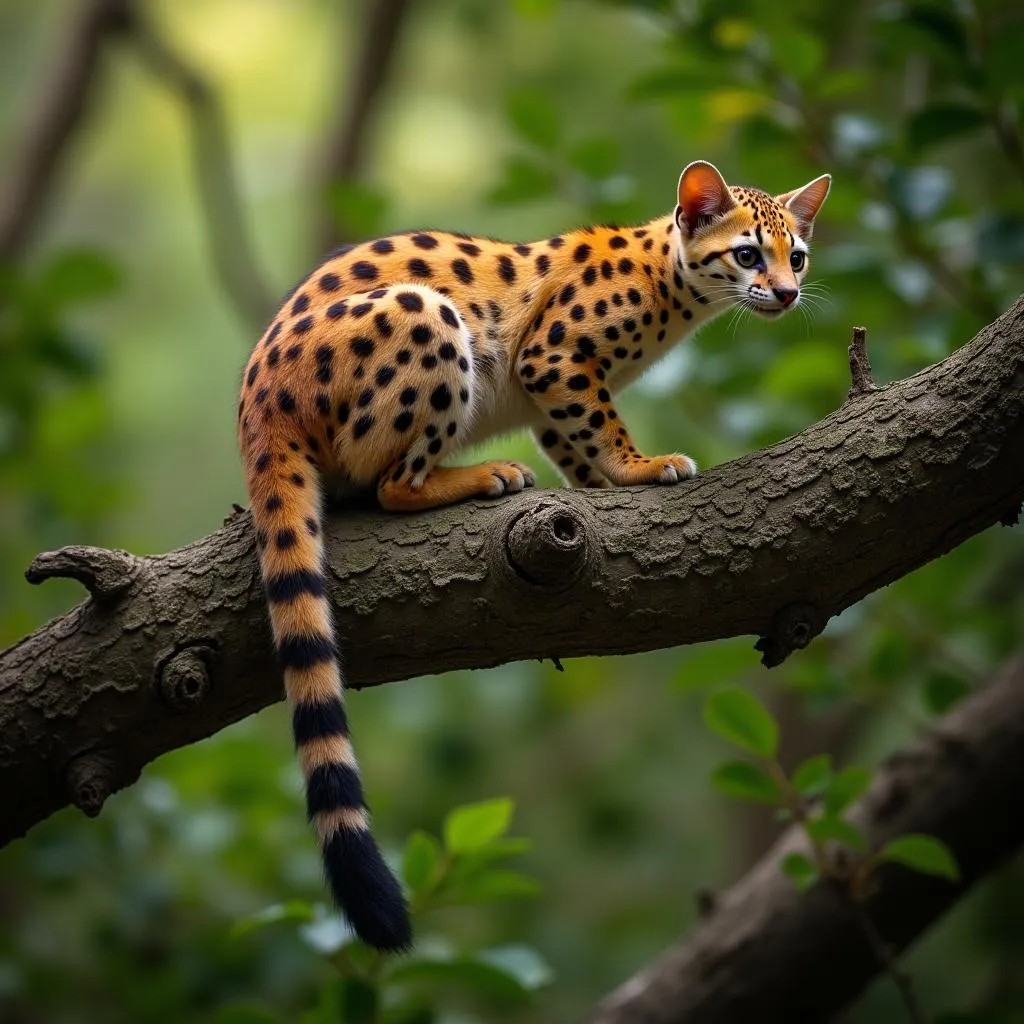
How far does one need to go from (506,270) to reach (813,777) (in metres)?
2.07

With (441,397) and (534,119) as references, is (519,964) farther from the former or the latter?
(534,119)

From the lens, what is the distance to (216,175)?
9.15 meters

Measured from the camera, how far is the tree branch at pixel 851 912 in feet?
16.7

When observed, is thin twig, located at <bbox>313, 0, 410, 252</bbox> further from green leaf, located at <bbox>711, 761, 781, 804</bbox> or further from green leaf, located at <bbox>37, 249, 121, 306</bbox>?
green leaf, located at <bbox>711, 761, 781, 804</bbox>

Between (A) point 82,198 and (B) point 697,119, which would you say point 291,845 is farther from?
(A) point 82,198

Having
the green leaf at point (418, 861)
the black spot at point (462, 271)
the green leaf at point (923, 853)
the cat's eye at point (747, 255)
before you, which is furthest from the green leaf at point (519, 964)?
the cat's eye at point (747, 255)

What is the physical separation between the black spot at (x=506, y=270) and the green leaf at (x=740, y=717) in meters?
1.66

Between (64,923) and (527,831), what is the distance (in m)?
3.14

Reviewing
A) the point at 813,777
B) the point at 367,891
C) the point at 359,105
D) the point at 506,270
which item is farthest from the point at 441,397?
the point at 359,105

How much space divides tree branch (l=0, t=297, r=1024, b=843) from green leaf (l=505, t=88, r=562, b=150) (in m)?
2.32

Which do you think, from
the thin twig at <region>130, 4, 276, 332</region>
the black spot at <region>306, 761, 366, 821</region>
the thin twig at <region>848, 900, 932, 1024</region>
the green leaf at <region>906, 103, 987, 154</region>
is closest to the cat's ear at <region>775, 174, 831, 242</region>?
the green leaf at <region>906, 103, 987, 154</region>

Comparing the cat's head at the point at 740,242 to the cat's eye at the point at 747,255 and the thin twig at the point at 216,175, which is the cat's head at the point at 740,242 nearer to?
the cat's eye at the point at 747,255

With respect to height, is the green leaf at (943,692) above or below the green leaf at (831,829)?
above

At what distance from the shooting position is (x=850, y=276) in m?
5.37
